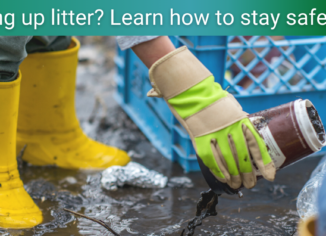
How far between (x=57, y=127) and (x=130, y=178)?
1.81 ft

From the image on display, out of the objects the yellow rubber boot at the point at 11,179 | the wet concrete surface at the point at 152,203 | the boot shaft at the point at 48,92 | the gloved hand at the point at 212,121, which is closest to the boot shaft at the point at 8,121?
the yellow rubber boot at the point at 11,179

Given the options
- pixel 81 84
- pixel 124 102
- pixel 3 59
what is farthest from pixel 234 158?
pixel 81 84

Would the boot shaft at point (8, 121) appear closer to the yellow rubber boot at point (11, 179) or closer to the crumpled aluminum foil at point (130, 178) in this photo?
the yellow rubber boot at point (11, 179)

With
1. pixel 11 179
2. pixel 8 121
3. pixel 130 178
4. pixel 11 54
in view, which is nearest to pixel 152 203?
pixel 130 178

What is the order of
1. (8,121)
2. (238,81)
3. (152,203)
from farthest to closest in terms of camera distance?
1. (238,81)
2. (152,203)
3. (8,121)

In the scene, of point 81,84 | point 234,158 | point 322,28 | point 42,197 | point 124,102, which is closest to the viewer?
point 234,158

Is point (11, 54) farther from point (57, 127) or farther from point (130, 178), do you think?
point (130, 178)

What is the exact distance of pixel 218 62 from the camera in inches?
81.6

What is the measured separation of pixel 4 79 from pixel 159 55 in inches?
26.9

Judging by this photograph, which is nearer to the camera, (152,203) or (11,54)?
(11,54)

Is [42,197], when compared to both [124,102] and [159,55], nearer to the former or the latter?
[159,55]

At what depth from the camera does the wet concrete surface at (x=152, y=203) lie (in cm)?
166

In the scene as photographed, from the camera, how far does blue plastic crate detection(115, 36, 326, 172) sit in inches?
81.4

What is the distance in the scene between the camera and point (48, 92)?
212 cm
